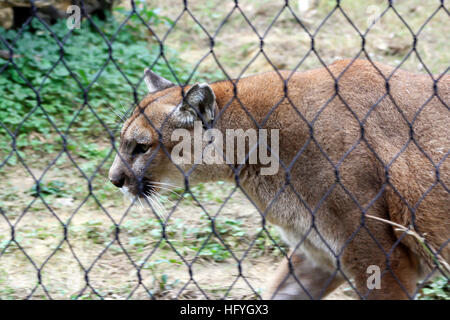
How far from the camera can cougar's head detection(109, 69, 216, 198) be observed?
419 centimetres

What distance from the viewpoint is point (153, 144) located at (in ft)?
14.0

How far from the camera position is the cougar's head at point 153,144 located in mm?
4188

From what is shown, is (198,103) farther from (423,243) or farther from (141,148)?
(423,243)

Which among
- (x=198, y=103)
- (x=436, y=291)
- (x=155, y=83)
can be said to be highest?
(x=155, y=83)

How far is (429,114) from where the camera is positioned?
411 centimetres

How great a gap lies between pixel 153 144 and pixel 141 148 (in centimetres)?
10

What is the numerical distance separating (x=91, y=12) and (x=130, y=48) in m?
1.02

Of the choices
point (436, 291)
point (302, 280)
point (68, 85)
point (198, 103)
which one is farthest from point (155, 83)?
point (68, 85)

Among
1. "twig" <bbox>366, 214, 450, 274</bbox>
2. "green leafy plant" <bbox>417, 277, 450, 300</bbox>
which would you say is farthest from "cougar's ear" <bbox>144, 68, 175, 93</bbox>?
"green leafy plant" <bbox>417, 277, 450, 300</bbox>

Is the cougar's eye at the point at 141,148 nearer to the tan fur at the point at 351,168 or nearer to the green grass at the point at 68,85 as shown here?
the tan fur at the point at 351,168

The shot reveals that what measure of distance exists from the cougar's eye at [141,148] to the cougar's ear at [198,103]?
33 centimetres

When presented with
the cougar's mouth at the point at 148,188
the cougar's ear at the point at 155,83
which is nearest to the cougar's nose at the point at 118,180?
the cougar's mouth at the point at 148,188

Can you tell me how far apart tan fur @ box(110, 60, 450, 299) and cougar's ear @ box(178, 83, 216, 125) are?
→ 88 millimetres

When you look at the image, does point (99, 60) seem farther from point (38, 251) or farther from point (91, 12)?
point (38, 251)
